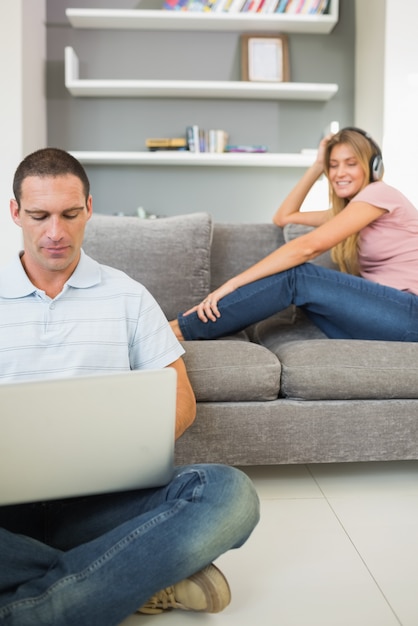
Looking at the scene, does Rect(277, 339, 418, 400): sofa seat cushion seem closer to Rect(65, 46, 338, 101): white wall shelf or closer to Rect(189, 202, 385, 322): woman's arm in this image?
Rect(189, 202, 385, 322): woman's arm

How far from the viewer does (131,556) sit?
1.08 m

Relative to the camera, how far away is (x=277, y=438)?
192 centimetres

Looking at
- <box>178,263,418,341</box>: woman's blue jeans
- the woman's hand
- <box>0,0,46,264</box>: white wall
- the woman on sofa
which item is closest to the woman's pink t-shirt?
the woman on sofa

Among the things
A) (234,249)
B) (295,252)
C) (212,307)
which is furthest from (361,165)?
(212,307)

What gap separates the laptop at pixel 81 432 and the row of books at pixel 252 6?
3.46 meters

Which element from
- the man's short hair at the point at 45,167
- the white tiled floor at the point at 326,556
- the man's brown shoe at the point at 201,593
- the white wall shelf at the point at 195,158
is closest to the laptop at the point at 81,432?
the man's brown shoe at the point at 201,593

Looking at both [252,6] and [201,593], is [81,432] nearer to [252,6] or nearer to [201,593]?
[201,593]

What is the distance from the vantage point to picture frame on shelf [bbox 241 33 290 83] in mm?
4121

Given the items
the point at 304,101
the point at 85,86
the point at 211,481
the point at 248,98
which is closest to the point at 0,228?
the point at 85,86

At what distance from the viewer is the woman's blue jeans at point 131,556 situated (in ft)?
3.50

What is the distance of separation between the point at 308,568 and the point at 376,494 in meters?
0.52

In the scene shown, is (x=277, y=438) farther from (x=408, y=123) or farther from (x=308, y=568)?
Result: (x=408, y=123)

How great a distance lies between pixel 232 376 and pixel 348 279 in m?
0.56

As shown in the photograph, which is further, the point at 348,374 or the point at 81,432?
the point at 348,374
